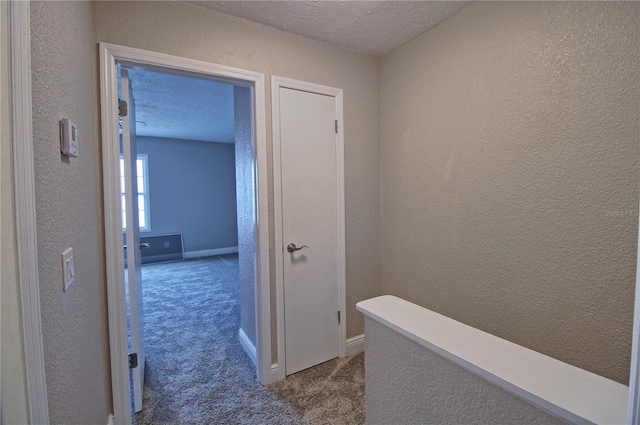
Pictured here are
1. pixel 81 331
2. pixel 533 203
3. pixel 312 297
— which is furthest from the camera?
pixel 312 297

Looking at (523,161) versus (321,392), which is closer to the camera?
(523,161)

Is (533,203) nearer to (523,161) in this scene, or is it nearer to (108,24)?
(523,161)

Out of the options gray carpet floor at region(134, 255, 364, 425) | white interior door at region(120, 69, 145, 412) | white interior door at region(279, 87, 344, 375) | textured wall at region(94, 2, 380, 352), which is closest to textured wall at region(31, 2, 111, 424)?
white interior door at region(120, 69, 145, 412)

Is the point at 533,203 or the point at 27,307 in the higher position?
the point at 533,203

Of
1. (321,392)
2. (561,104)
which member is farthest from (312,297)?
(561,104)

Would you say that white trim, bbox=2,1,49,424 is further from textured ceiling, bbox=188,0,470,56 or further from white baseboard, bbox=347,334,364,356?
white baseboard, bbox=347,334,364,356

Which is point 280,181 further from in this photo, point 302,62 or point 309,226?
point 302,62

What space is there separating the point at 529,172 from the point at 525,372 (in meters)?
1.11

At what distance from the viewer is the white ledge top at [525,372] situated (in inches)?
23.2

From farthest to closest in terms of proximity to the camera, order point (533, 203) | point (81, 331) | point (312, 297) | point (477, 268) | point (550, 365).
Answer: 1. point (312, 297)
2. point (477, 268)
3. point (533, 203)
4. point (81, 331)
5. point (550, 365)

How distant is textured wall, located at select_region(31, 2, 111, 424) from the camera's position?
0.72 meters

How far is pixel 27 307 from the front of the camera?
1.93ft

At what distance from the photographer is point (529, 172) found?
1.45 m

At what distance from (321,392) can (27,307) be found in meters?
1.75
